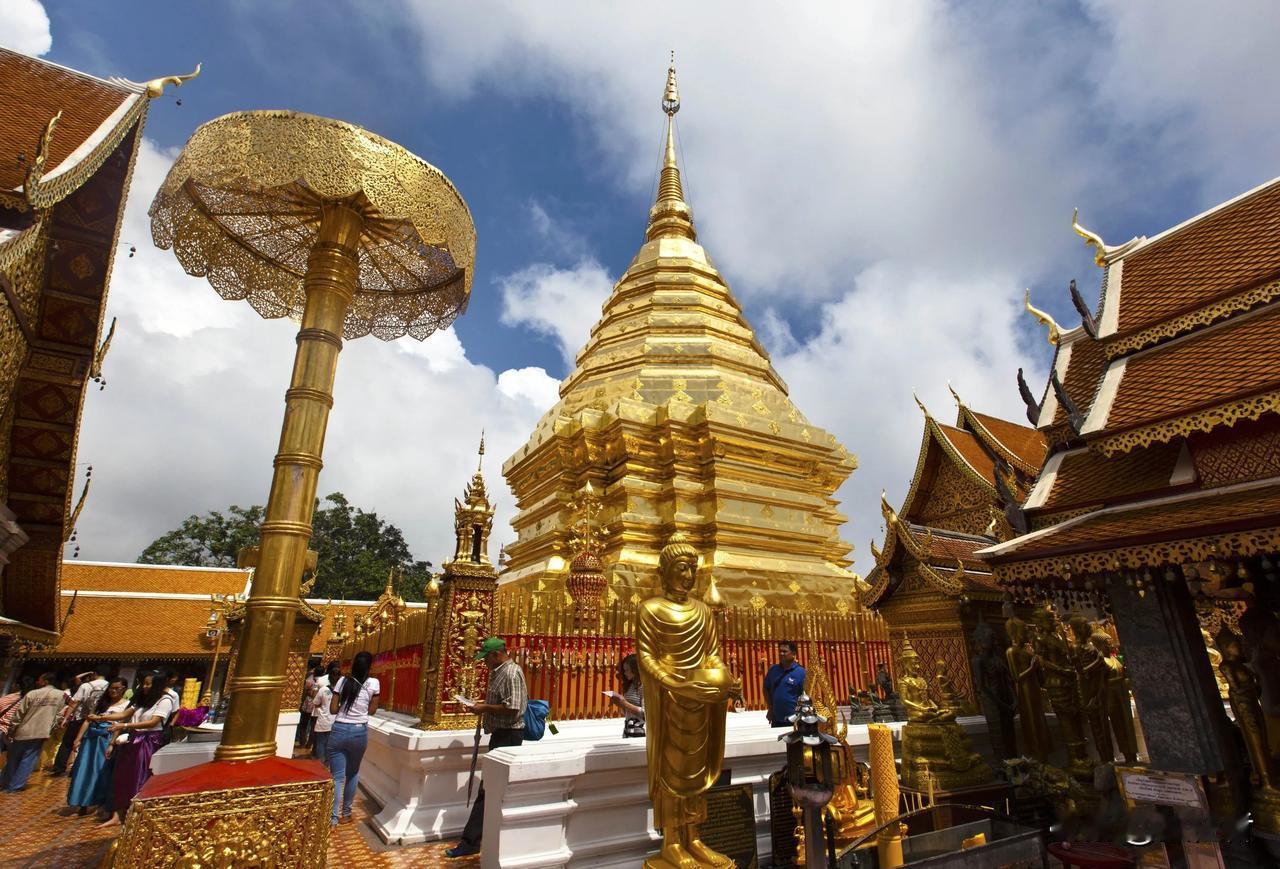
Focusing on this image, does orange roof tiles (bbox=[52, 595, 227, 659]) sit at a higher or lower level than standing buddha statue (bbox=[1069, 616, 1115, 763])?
higher

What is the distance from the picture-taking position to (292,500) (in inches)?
114

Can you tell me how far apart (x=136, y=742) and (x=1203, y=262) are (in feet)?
33.6

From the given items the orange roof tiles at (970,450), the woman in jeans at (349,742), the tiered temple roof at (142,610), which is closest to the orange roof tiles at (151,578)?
the tiered temple roof at (142,610)

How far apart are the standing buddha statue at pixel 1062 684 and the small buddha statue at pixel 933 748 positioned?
68 centimetres

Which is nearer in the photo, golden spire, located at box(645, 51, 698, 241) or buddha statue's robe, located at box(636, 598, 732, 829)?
buddha statue's robe, located at box(636, 598, 732, 829)

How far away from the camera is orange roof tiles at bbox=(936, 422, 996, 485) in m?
11.6

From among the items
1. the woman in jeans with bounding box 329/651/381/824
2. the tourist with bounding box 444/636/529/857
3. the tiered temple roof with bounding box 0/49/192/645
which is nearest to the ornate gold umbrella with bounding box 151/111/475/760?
the tiered temple roof with bounding box 0/49/192/645

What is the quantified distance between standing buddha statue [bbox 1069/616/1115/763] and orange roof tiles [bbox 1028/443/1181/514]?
1013mm

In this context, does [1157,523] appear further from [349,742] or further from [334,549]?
[334,549]

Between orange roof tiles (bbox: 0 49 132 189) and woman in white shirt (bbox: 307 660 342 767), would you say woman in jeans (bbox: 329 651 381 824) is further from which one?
orange roof tiles (bbox: 0 49 132 189)

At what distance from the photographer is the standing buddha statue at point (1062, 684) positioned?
5367 mm

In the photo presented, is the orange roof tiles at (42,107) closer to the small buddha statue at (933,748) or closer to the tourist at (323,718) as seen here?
the tourist at (323,718)

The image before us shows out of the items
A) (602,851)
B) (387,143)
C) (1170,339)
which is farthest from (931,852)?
(387,143)

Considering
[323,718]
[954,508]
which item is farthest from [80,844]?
[954,508]
